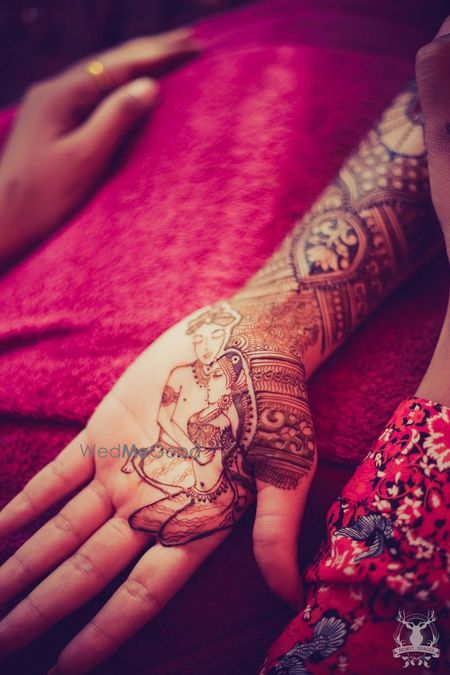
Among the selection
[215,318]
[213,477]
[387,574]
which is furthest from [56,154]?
[387,574]

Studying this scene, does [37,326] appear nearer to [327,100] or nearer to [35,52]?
[327,100]

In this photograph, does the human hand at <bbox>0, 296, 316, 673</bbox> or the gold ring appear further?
the gold ring

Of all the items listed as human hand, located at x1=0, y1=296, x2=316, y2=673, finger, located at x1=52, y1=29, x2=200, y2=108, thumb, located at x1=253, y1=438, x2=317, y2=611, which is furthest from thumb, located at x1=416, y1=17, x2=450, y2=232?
finger, located at x1=52, y1=29, x2=200, y2=108

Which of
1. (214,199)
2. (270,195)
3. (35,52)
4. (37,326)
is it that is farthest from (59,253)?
(35,52)

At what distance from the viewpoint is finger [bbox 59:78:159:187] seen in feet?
3.42

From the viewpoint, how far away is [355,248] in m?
0.80

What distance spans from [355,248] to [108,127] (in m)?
0.65

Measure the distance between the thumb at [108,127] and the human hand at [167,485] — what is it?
569mm

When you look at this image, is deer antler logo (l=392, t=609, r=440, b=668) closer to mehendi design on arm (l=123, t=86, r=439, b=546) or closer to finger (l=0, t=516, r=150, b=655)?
mehendi design on arm (l=123, t=86, r=439, b=546)

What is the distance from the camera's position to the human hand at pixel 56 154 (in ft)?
3.41

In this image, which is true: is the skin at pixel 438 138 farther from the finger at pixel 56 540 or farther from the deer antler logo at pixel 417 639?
the finger at pixel 56 540

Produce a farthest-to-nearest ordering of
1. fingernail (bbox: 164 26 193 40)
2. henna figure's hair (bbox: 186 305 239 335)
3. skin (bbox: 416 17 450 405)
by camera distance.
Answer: fingernail (bbox: 164 26 193 40)
henna figure's hair (bbox: 186 305 239 335)
skin (bbox: 416 17 450 405)

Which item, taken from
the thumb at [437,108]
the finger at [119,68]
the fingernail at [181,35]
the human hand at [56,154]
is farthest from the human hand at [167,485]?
the fingernail at [181,35]

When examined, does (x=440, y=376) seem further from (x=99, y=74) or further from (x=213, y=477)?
(x=99, y=74)
